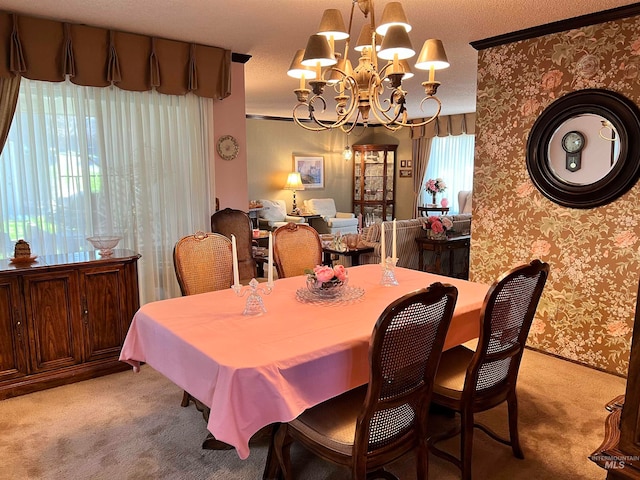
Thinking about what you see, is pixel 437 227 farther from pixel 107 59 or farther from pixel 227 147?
pixel 107 59

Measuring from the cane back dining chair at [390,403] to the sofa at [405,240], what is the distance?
3147 mm

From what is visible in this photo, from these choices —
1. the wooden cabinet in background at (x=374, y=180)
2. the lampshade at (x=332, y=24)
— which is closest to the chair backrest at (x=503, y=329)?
the lampshade at (x=332, y=24)

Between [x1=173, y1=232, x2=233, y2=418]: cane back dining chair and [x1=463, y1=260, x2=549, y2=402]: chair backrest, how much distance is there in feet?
5.27

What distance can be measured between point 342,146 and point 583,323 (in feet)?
24.2

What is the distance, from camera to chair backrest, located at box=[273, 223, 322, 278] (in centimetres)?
320

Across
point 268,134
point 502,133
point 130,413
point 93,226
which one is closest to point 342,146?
point 268,134

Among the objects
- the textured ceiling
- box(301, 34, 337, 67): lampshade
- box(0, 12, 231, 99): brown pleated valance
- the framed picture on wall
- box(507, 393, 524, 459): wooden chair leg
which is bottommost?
box(507, 393, 524, 459): wooden chair leg

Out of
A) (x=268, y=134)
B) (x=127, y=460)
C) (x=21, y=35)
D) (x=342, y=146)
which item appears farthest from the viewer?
(x=342, y=146)

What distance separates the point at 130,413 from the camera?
2.71 meters

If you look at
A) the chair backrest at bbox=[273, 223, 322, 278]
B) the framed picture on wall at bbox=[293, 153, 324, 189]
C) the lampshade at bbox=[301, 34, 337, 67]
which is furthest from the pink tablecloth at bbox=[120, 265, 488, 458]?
the framed picture on wall at bbox=[293, 153, 324, 189]

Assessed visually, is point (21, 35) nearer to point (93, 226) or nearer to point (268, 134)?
point (93, 226)

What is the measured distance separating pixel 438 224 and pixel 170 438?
147 inches

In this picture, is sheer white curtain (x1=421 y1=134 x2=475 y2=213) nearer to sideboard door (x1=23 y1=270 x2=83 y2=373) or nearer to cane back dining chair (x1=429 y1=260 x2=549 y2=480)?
cane back dining chair (x1=429 y1=260 x2=549 y2=480)

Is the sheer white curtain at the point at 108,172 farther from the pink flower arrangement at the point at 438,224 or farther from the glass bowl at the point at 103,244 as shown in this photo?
the pink flower arrangement at the point at 438,224
